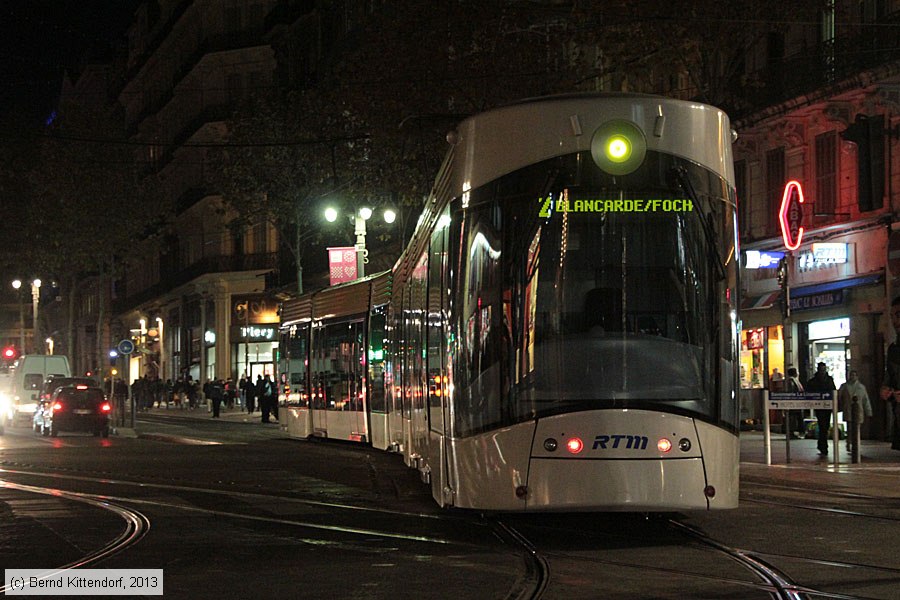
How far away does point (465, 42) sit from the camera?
28609 millimetres

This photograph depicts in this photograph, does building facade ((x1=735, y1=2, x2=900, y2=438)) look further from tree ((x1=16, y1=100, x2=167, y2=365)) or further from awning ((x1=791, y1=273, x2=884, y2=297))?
tree ((x1=16, y1=100, x2=167, y2=365))

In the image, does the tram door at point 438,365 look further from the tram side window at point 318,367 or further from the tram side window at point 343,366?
the tram side window at point 318,367

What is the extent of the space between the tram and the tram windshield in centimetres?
1

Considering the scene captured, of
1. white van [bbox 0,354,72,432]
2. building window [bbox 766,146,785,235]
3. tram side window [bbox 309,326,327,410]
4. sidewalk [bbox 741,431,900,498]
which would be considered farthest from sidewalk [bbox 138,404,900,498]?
white van [bbox 0,354,72,432]

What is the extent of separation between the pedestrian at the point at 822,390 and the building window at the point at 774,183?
8.25 m

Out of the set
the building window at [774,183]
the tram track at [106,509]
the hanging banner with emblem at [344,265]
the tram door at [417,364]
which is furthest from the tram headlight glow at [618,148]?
the hanging banner with emblem at [344,265]

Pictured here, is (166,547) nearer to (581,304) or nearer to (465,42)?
(581,304)

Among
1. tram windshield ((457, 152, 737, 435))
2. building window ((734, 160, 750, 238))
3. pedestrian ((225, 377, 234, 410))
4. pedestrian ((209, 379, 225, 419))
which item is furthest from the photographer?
pedestrian ((225, 377, 234, 410))

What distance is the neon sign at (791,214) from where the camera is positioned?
34.2m

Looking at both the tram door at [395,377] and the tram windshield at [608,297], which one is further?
the tram door at [395,377]

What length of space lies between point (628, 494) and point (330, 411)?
1905 centimetres

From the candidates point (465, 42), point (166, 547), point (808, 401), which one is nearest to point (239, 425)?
point (465, 42)

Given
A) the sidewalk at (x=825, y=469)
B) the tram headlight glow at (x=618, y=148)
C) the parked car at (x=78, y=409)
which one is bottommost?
the sidewalk at (x=825, y=469)

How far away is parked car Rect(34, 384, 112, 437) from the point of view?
4122cm
